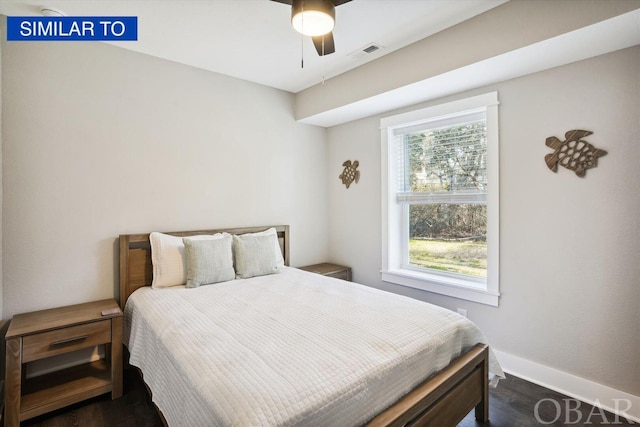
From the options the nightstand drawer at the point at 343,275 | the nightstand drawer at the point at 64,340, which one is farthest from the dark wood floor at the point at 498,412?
the nightstand drawer at the point at 343,275

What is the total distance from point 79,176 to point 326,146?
8.48 feet

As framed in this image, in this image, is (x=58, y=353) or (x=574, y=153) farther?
(x=574, y=153)

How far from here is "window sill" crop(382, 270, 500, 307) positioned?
2629mm

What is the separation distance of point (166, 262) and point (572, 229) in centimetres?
301

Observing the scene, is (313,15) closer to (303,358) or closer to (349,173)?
(303,358)

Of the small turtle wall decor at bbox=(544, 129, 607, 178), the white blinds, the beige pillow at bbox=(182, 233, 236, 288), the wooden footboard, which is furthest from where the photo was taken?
the white blinds

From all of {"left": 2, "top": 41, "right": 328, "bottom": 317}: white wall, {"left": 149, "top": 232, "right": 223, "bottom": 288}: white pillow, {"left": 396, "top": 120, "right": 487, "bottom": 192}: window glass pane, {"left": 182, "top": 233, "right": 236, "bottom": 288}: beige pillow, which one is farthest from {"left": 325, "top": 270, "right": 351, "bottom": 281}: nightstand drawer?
{"left": 149, "top": 232, "right": 223, "bottom": 288}: white pillow

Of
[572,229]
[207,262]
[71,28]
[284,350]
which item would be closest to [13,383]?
[207,262]

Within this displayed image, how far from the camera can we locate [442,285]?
9.53 ft

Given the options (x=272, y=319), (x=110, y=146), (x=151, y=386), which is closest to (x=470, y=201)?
(x=272, y=319)

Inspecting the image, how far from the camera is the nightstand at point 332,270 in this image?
3.56m

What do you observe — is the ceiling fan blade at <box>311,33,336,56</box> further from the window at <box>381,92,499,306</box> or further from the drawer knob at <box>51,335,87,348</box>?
the drawer knob at <box>51,335,87,348</box>

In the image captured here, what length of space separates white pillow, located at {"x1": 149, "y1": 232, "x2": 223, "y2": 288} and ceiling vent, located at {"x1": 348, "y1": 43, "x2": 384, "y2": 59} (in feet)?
7.11

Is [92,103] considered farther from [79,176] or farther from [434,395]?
[434,395]
